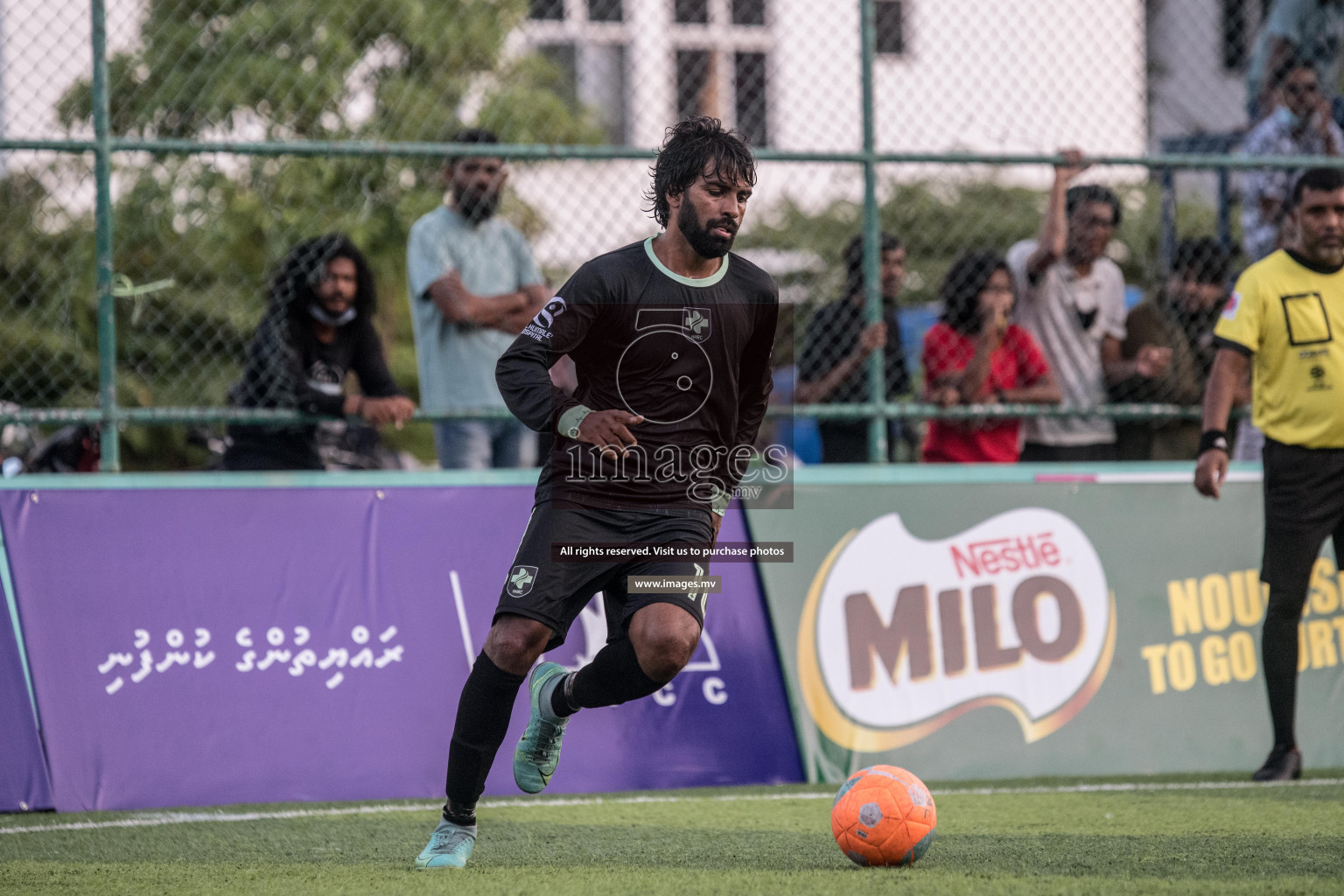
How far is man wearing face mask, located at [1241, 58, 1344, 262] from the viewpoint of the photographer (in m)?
8.09

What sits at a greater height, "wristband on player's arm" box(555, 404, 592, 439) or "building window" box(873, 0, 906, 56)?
"building window" box(873, 0, 906, 56)

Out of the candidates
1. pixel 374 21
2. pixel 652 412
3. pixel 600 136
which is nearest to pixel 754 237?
pixel 600 136

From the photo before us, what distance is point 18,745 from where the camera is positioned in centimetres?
580

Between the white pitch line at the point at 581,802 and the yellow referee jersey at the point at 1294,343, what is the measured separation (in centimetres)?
150

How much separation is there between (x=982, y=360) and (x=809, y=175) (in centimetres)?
283

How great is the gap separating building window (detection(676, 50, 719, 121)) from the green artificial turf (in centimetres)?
779

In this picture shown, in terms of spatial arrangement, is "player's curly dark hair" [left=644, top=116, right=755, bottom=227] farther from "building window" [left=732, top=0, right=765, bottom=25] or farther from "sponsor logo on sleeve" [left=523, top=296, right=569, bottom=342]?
"building window" [left=732, top=0, right=765, bottom=25]

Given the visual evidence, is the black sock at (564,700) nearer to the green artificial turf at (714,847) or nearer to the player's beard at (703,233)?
the green artificial turf at (714,847)

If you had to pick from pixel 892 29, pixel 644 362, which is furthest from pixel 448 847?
pixel 892 29

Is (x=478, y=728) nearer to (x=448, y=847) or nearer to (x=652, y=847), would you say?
(x=448, y=847)

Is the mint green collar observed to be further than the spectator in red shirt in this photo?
No

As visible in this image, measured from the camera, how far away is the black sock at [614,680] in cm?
449

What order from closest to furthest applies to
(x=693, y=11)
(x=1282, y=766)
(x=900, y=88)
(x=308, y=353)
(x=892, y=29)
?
1. (x=1282, y=766)
2. (x=308, y=353)
3. (x=900, y=88)
4. (x=892, y=29)
5. (x=693, y=11)

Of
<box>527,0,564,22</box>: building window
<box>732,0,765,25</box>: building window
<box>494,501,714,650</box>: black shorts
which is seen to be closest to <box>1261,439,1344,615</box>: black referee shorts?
<box>494,501,714,650</box>: black shorts
